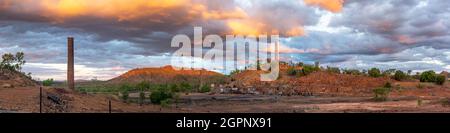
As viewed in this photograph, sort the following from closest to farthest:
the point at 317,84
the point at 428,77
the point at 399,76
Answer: the point at 317,84 → the point at 428,77 → the point at 399,76

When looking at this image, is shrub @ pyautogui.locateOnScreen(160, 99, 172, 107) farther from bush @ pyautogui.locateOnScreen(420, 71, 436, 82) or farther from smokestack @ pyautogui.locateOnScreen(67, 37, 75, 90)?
bush @ pyautogui.locateOnScreen(420, 71, 436, 82)

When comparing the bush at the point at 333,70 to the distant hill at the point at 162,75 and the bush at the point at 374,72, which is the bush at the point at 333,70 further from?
the distant hill at the point at 162,75

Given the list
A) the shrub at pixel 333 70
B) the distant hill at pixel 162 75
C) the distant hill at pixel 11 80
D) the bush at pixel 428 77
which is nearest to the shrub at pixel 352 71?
the shrub at pixel 333 70

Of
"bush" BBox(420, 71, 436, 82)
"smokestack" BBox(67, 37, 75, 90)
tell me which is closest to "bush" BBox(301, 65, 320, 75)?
"bush" BBox(420, 71, 436, 82)

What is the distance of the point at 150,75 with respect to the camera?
125125 mm

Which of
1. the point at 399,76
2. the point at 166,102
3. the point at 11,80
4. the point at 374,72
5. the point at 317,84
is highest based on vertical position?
the point at 374,72

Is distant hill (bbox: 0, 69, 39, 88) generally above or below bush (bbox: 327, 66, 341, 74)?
below

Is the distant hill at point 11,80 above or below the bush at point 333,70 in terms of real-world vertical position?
below

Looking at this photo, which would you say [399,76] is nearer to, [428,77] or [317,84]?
[428,77]

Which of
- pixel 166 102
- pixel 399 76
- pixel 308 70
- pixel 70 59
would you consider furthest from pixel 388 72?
pixel 70 59

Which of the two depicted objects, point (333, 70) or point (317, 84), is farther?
point (333, 70)
